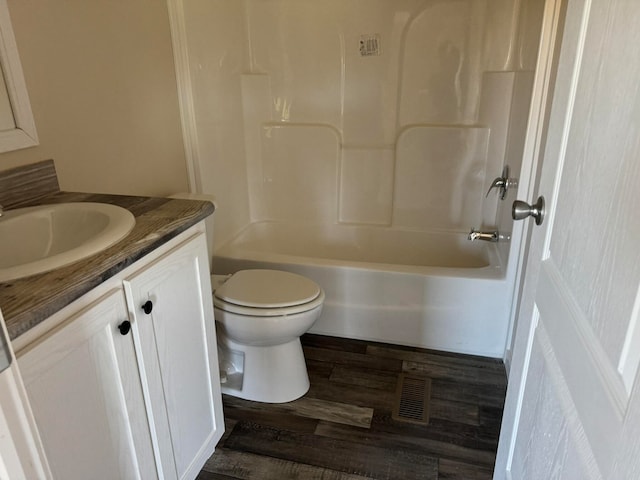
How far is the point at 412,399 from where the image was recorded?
1.92 meters

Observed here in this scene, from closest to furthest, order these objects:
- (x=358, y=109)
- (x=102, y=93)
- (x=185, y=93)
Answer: (x=102, y=93) < (x=185, y=93) < (x=358, y=109)

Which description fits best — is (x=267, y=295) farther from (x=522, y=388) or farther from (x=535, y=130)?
(x=535, y=130)

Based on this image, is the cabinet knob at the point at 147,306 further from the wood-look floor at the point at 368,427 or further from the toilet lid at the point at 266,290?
the wood-look floor at the point at 368,427

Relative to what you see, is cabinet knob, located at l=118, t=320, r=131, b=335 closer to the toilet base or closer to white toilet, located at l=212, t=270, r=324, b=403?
white toilet, located at l=212, t=270, r=324, b=403

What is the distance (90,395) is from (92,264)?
27 cm

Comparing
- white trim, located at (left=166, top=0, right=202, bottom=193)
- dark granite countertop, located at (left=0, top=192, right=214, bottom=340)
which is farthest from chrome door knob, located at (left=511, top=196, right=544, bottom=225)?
white trim, located at (left=166, top=0, right=202, bottom=193)

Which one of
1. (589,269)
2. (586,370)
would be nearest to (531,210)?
(589,269)

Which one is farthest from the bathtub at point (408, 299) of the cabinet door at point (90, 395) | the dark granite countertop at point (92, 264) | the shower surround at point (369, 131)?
the cabinet door at point (90, 395)

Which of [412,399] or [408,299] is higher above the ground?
[408,299]

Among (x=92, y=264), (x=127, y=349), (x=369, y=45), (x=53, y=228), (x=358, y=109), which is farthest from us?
(x=358, y=109)

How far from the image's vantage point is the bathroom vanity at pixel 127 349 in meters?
0.86

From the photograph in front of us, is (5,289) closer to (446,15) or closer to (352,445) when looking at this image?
(352,445)

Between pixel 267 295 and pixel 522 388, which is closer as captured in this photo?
pixel 522 388

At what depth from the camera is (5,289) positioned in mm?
850
